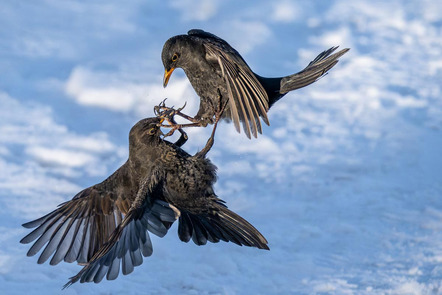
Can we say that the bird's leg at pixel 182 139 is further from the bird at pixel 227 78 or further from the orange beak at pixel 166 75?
the orange beak at pixel 166 75

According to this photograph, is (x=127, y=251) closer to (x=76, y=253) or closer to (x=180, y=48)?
(x=76, y=253)

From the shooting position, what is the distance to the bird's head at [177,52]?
624 centimetres

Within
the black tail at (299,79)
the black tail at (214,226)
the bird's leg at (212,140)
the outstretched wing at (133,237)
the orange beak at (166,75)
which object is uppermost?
the black tail at (299,79)

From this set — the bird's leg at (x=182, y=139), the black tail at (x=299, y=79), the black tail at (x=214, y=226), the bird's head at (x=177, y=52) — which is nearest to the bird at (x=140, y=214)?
the black tail at (x=214, y=226)

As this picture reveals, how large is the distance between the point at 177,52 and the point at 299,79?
3.49 feet

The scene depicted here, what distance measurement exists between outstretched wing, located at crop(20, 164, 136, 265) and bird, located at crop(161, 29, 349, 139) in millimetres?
960

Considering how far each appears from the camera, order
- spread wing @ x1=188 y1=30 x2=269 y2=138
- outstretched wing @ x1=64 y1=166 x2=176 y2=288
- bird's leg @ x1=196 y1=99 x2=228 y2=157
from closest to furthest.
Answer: outstretched wing @ x1=64 y1=166 x2=176 y2=288
spread wing @ x1=188 y1=30 x2=269 y2=138
bird's leg @ x1=196 y1=99 x2=228 y2=157

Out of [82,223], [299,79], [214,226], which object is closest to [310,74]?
[299,79]

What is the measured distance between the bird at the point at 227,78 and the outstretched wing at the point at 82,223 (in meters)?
0.96

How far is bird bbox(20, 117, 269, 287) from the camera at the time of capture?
18.4 feet

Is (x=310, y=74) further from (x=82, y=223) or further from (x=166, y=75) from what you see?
(x=82, y=223)

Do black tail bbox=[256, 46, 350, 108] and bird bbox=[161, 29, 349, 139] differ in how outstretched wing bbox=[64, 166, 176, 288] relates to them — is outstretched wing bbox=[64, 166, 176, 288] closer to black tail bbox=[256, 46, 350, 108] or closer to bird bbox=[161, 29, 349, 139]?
bird bbox=[161, 29, 349, 139]

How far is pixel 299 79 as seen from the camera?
21.7ft

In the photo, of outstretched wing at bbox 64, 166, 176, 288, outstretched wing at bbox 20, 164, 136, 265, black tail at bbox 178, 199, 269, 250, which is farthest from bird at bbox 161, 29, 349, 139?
outstretched wing at bbox 20, 164, 136, 265
